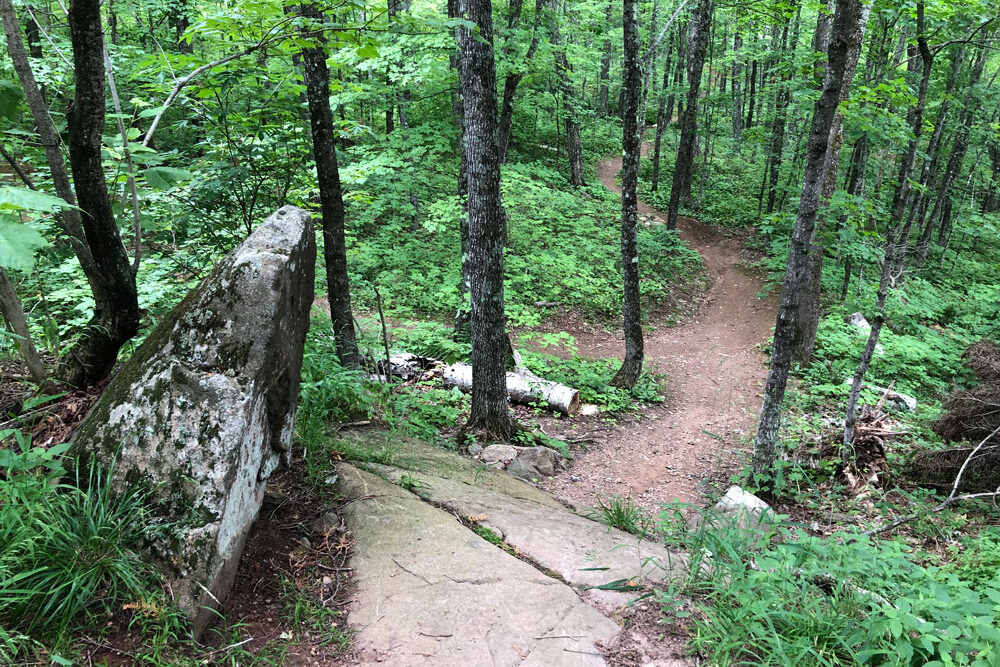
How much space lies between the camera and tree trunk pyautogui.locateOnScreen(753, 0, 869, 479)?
5.12m

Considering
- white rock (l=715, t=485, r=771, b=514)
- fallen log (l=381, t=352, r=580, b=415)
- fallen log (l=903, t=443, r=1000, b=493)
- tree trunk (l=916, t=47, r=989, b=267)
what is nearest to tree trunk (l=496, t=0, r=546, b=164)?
fallen log (l=381, t=352, r=580, b=415)

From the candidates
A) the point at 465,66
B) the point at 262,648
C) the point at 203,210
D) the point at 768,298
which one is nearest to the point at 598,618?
the point at 262,648

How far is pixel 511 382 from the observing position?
8.91 meters

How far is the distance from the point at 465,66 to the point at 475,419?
13.7 ft

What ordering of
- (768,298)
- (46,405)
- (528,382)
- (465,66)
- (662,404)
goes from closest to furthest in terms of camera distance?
(46,405)
(465,66)
(528,382)
(662,404)
(768,298)

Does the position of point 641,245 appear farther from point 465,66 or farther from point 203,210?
point 203,210

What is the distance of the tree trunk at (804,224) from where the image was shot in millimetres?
5121

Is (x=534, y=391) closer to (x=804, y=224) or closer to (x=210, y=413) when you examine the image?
(x=804, y=224)

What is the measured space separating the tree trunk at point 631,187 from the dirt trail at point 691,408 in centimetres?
109

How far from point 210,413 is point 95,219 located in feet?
5.09

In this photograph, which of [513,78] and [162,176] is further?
[513,78]

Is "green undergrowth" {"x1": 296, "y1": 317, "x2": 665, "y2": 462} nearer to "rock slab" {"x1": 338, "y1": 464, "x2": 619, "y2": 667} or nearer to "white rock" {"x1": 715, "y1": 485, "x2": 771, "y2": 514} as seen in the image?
"rock slab" {"x1": 338, "y1": 464, "x2": 619, "y2": 667}

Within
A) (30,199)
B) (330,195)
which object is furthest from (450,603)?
(330,195)

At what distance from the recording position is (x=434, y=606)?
2922 millimetres
